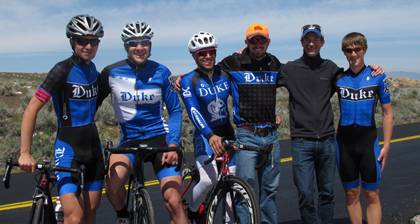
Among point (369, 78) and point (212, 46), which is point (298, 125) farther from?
point (212, 46)

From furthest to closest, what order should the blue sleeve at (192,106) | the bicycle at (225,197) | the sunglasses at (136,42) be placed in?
the blue sleeve at (192,106) → the sunglasses at (136,42) → the bicycle at (225,197)

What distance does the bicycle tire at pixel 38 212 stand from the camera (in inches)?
175

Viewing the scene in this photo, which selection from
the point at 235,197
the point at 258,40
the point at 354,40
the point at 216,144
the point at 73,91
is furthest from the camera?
the point at 258,40

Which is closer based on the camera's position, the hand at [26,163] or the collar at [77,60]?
the hand at [26,163]

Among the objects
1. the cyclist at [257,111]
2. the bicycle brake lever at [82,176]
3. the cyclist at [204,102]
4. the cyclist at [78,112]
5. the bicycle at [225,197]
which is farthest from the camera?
the cyclist at [257,111]

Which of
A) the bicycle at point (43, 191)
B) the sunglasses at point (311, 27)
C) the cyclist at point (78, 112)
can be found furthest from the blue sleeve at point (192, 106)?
the sunglasses at point (311, 27)

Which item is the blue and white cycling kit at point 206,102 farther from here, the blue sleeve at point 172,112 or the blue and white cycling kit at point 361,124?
the blue and white cycling kit at point 361,124

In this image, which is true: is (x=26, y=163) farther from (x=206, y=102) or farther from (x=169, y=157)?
(x=206, y=102)

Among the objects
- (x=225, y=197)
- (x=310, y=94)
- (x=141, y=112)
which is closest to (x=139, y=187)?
(x=141, y=112)

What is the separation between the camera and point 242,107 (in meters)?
5.79

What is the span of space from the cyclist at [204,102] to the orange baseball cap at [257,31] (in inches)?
17.1

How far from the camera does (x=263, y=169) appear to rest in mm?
5820

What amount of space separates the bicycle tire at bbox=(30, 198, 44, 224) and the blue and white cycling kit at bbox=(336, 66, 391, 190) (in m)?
3.30

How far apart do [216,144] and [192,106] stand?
0.58 m
